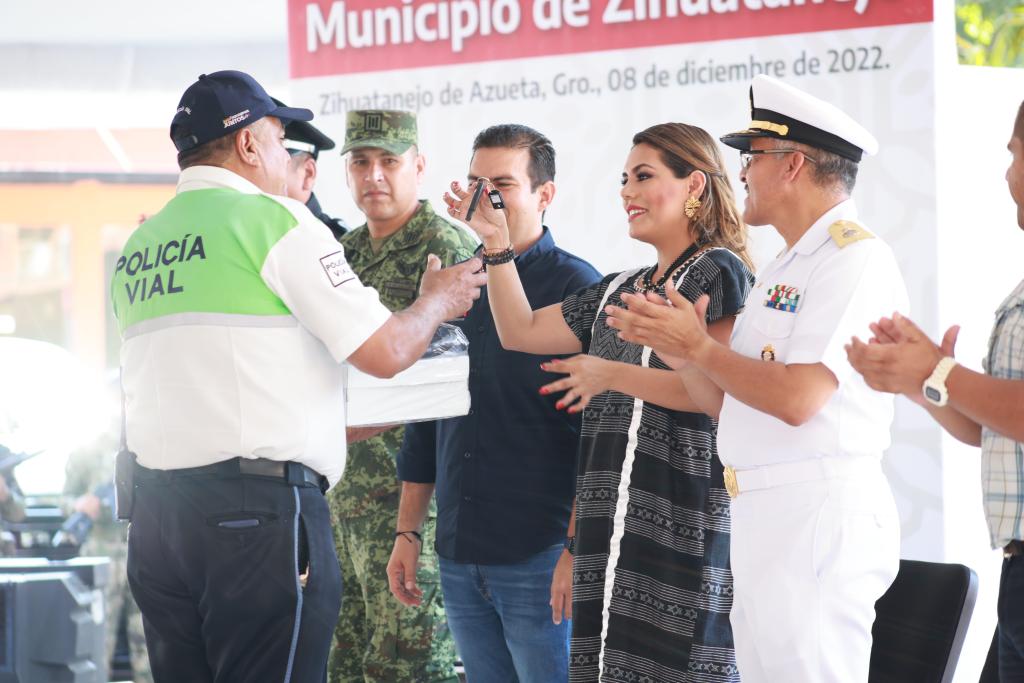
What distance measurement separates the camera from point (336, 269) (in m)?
2.13

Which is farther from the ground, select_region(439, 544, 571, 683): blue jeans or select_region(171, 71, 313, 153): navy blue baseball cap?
select_region(171, 71, 313, 153): navy blue baseball cap

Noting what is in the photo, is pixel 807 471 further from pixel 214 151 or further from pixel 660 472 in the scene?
pixel 214 151

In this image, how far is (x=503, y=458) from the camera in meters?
2.81

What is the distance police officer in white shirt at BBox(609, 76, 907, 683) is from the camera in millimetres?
1957

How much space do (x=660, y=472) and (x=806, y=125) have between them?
2.43 feet

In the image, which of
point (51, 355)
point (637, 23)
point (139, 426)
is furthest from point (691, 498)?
point (51, 355)

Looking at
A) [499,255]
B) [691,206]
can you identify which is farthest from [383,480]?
[691,206]

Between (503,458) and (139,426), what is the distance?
0.94 m

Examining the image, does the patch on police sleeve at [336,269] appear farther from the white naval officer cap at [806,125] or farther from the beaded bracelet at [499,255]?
the white naval officer cap at [806,125]

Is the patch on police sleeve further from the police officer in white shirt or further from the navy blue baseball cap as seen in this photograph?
the police officer in white shirt

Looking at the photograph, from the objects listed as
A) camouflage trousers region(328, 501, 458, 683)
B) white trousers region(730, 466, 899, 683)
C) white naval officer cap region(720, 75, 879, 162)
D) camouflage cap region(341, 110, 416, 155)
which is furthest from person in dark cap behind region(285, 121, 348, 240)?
white trousers region(730, 466, 899, 683)

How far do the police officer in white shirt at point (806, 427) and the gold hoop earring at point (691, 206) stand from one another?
1.17 ft

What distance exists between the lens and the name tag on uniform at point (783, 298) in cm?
206

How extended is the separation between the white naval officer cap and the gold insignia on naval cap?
0.16 metres
